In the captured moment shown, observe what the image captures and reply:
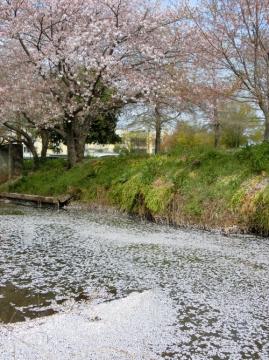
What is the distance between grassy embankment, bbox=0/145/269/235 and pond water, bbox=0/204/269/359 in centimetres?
84

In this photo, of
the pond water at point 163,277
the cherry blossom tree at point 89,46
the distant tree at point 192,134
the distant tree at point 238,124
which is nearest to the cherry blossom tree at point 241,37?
the cherry blossom tree at point 89,46

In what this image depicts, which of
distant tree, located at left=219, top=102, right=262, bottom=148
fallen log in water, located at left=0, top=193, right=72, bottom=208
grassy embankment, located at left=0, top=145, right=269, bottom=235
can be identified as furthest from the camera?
distant tree, located at left=219, top=102, right=262, bottom=148

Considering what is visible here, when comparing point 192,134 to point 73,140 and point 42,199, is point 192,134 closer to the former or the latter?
point 73,140

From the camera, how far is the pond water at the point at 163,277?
3609 millimetres

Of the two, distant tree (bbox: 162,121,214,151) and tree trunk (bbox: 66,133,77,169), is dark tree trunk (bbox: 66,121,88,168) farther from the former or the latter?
distant tree (bbox: 162,121,214,151)

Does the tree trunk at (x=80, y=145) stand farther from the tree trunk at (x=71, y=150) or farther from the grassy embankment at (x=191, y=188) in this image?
the grassy embankment at (x=191, y=188)

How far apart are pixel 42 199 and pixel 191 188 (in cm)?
562

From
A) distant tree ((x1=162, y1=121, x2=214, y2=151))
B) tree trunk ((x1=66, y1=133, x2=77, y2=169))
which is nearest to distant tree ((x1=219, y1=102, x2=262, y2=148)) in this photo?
distant tree ((x1=162, y1=121, x2=214, y2=151))

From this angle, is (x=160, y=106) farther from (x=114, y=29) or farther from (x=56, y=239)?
(x=56, y=239)

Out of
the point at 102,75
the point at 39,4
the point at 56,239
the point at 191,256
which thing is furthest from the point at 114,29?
the point at 191,256

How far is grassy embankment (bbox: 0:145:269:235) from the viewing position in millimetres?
8961

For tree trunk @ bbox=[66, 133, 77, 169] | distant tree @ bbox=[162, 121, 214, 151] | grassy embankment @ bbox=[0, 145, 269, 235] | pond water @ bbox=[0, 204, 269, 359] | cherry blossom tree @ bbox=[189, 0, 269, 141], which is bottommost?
pond water @ bbox=[0, 204, 269, 359]

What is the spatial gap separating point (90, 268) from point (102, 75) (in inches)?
388

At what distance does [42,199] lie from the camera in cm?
1406
